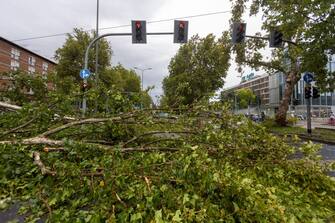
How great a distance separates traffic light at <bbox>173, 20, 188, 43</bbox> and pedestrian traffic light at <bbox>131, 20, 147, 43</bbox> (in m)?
1.26

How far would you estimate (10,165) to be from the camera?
4.13 m

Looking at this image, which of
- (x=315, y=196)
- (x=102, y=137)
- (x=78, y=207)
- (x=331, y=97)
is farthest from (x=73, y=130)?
(x=331, y=97)

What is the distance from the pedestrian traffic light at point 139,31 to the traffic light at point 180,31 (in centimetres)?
126

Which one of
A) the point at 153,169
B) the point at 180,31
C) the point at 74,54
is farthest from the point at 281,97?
the point at 153,169

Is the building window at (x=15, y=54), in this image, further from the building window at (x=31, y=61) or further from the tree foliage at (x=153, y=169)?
the tree foliage at (x=153, y=169)

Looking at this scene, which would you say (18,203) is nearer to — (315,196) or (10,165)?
(10,165)

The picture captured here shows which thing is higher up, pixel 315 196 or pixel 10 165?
pixel 10 165

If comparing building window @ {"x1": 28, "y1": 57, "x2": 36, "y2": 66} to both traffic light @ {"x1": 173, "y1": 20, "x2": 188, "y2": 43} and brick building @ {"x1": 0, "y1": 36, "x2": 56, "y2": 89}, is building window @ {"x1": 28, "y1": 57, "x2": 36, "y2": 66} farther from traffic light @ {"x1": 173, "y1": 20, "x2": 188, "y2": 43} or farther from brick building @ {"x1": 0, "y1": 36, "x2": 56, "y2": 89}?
traffic light @ {"x1": 173, "y1": 20, "x2": 188, "y2": 43}

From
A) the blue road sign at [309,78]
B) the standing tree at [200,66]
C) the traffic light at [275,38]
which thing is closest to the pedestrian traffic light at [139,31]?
the traffic light at [275,38]

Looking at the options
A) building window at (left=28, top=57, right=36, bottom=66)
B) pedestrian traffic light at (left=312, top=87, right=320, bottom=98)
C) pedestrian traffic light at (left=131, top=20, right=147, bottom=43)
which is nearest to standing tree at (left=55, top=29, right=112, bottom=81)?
pedestrian traffic light at (left=131, top=20, right=147, bottom=43)

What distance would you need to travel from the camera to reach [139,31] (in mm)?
13812

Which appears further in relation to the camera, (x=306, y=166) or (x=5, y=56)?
(x=5, y=56)

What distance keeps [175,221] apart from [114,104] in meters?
3.15

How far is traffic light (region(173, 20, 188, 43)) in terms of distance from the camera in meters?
13.7
